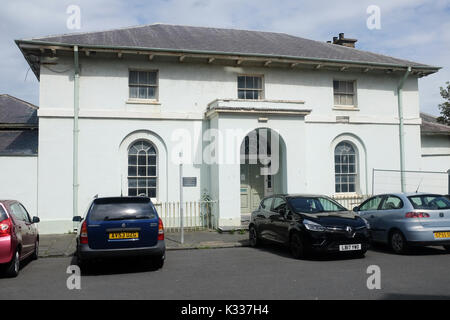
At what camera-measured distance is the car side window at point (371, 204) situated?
37.9 feet

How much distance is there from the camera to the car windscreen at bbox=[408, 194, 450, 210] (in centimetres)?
1019

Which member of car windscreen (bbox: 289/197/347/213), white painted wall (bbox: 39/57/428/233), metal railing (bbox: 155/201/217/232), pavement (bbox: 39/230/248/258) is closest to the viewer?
car windscreen (bbox: 289/197/347/213)

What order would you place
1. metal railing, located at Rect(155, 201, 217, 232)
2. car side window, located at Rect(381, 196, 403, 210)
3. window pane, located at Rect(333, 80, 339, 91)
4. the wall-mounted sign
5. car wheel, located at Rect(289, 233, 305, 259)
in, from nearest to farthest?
car wheel, located at Rect(289, 233, 305, 259) → car side window, located at Rect(381, 196, 403, 210) → metal railing, located at Rect(155, 201, 217, 232) → the wall-mounted sign → window pane, located at Rect(333, 80, 339, 91)

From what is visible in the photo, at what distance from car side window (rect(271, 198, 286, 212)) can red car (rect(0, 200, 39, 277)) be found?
5981mm

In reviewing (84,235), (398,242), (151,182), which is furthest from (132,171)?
(398,242)

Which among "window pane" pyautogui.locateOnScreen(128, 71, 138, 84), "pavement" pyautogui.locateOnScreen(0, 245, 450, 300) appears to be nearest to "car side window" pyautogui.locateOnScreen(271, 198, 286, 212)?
"pavement" pyautogui.locateOnScreen(0, 245, 450, 300)

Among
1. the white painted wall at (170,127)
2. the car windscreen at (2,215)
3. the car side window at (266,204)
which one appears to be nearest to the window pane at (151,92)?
the white painted wall at (170,127)

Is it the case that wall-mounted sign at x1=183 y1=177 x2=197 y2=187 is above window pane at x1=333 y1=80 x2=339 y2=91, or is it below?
below

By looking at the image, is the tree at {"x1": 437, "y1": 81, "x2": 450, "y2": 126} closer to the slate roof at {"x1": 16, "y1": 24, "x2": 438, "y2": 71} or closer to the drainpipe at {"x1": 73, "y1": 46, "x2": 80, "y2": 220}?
the slate roof at {"x1": 16, "y1": 24, "x2": 438, "y2": 71}

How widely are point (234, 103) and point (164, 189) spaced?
4100 millimetres

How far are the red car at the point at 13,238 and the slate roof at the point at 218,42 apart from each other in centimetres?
758

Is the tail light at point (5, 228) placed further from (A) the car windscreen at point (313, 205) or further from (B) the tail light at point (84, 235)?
(A) the car windscreen at point (313, 205)
